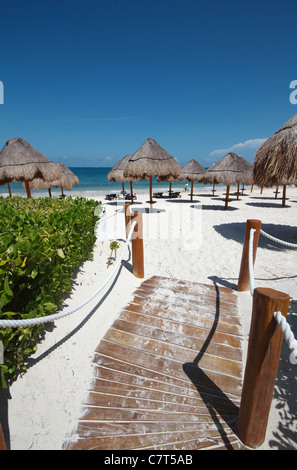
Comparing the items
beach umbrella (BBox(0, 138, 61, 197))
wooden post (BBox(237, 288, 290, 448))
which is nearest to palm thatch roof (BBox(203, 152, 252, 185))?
beach umbrella (BBox(0, 138, 61, 197))

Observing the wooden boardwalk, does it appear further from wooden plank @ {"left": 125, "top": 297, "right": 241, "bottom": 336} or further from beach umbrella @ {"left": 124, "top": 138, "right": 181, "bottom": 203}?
beach umbrella @ {"left": 124, "top": 138, "right": 181, "bottom": 203}

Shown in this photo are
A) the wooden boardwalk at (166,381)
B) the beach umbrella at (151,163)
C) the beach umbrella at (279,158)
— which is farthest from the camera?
the beach umbrella at (151,163)

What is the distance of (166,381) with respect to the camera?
2051 millimetres

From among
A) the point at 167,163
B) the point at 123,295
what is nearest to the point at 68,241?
the point at 123,295

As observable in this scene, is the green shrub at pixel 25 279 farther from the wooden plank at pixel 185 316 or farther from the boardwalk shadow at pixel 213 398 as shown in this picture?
the boardwalk shadow at pixel 213 398

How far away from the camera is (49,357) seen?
2297 millimetres

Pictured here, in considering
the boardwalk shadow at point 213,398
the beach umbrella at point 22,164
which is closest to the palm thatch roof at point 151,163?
the beach umbrella at point 22,164

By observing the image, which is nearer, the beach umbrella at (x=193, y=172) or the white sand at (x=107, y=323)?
the white sand at (x=107, y=323)

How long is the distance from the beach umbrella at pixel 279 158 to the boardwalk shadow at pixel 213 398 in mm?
4816

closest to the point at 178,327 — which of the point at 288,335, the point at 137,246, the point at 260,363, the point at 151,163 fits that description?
the point at 260,363

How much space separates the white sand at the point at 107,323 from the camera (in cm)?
170

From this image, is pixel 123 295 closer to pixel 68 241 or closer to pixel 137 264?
pixel 137 264

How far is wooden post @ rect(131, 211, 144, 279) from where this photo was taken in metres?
3.77

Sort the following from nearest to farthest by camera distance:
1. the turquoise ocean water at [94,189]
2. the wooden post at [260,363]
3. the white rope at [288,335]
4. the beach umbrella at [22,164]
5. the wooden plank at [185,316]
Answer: the white rope at [288,335], the wooden post at [260,363], the wooden plank at [185,316], the beach umbrella at [22,164], the turquoise ocean water at [94,189]
